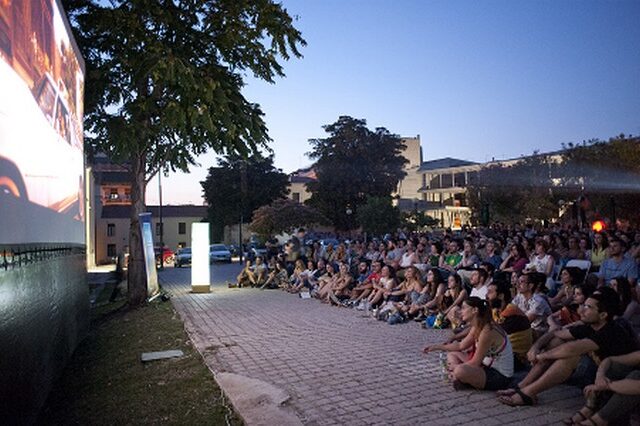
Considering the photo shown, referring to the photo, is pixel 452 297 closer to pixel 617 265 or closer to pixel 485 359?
pixel 617 265

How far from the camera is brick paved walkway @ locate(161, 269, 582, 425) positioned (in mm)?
5148

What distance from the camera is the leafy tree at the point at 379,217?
42.6 m

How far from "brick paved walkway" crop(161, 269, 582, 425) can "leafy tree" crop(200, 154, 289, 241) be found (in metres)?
44.6

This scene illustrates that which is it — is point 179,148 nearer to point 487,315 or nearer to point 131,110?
point 131,110

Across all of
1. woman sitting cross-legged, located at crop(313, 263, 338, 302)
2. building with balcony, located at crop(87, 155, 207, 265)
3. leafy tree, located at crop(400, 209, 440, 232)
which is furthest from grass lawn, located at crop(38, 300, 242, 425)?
building with balcony, located at crop(87, 155, 207, 265)

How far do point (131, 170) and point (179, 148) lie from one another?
5.41ft

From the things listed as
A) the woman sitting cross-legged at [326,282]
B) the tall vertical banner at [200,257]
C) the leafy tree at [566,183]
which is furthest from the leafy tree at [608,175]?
the tall vertical banner at [200,257]

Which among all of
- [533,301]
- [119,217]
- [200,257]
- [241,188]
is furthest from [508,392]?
[119,217]

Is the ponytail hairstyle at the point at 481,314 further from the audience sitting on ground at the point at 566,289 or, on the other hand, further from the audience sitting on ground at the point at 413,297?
the audience sitting on ground at the point at 413,297

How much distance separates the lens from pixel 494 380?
569cm

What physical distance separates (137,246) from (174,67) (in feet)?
19.0

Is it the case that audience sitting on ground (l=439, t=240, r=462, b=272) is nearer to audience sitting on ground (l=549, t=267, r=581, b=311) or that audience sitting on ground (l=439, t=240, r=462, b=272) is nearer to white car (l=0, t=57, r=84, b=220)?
audience sitting on ground (l=549, t=267, r=581, b=311)

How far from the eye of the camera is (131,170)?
15406 mm

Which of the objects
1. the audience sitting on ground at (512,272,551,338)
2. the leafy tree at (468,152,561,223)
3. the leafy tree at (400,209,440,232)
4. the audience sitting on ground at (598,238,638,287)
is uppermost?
the leafy tree at (468,152,561,223)
